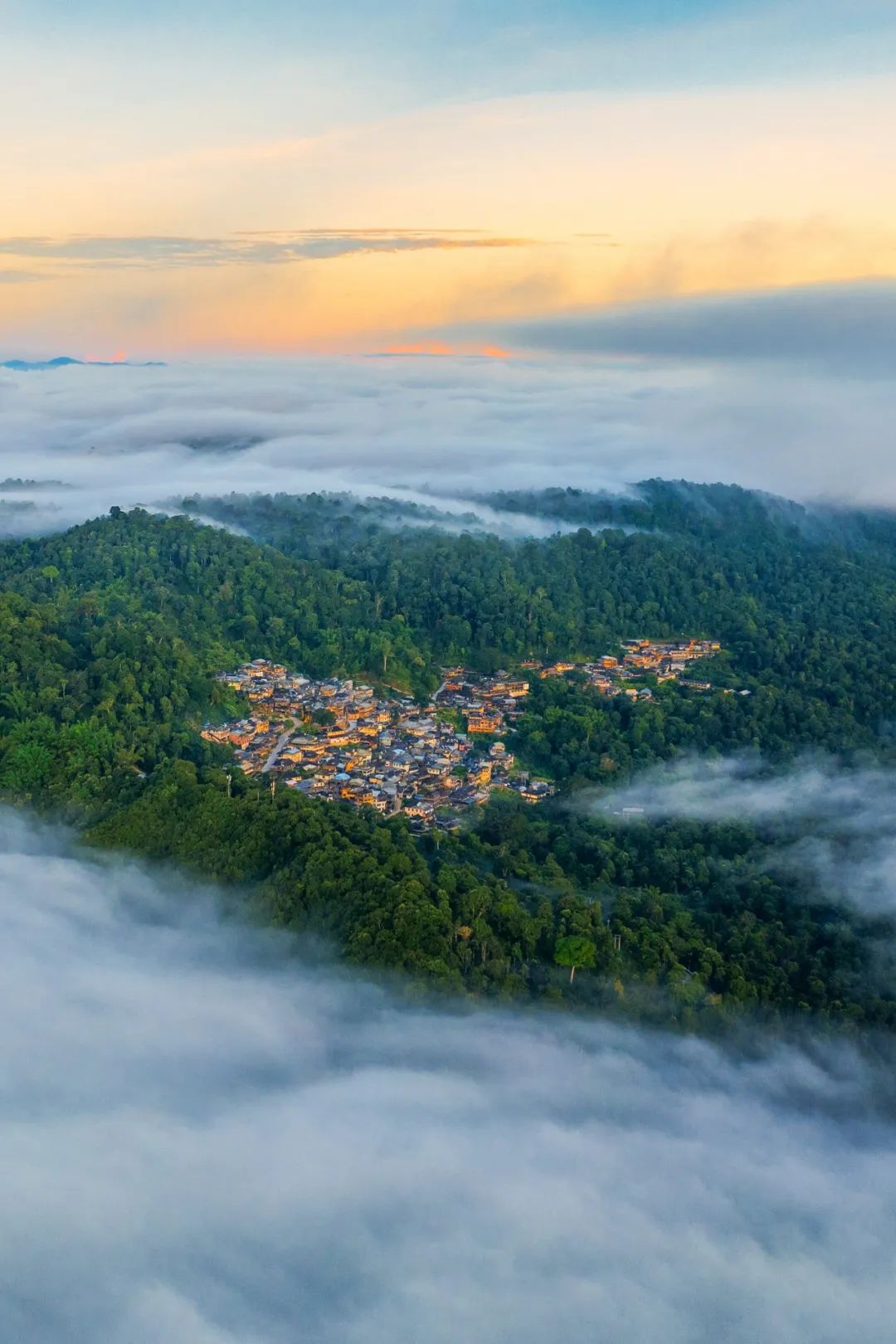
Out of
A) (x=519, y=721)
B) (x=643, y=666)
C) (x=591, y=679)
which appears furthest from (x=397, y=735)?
(x=643, y=666)

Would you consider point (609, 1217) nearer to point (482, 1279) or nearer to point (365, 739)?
point (482, 1279)

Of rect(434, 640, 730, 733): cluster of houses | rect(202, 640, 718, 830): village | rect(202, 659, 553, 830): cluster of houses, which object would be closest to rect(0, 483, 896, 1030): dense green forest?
rect(434, 640, 730, 733): cluster of houses

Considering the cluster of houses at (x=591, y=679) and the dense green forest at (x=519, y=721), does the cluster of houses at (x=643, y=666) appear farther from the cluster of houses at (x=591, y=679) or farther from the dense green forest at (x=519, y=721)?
the dense green forest at (x=519, y=721)

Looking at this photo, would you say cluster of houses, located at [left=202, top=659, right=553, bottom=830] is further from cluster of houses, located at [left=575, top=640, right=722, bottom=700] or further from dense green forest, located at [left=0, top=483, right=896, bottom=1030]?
cluster of houses, located at [left=575, top=640, right=722, bottom=700]

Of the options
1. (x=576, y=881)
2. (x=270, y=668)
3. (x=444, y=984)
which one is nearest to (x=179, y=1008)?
(x=444, y=984)

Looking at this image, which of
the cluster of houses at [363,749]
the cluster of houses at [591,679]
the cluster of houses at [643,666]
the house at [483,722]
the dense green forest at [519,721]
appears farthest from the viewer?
the cluster of houses at [643,666]

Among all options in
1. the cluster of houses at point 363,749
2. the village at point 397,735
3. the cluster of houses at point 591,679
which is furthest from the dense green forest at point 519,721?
the cluster of houses at point 363,749

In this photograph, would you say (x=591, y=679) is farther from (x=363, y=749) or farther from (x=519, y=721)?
(x=363, y=749)
